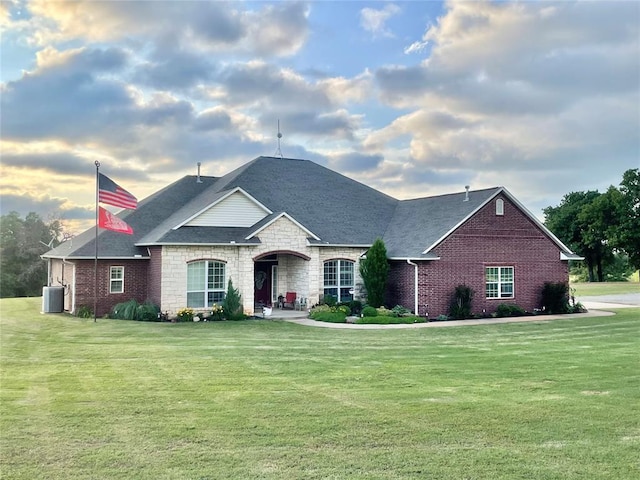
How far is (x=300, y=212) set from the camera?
1078 inches

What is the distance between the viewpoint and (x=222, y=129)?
2592 centimetres

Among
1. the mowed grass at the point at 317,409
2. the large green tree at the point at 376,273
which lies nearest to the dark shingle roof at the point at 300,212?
the large green tree at the point at 376,273

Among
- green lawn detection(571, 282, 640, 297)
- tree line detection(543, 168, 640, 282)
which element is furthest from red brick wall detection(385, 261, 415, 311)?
tree line detection(543, 168, 640, 282)

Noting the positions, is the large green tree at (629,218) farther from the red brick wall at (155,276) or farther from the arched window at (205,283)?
the red brick wall at (155,276)

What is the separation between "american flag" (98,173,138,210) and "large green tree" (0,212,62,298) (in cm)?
3032

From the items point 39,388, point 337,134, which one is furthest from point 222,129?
point 39,388

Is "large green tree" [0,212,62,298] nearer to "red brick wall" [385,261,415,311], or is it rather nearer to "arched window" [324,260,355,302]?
"arched window" [324,260,355,302]

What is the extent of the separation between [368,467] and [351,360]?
7041 mm

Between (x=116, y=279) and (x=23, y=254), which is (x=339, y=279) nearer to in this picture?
(x=116, y=279)

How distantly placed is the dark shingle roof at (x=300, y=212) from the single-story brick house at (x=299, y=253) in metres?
0.09

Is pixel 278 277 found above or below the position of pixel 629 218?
below

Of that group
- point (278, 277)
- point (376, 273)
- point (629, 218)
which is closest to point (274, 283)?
point (278, 277)

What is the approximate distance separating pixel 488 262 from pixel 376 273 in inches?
200

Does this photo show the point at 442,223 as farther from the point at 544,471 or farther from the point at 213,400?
the point at 544,471
